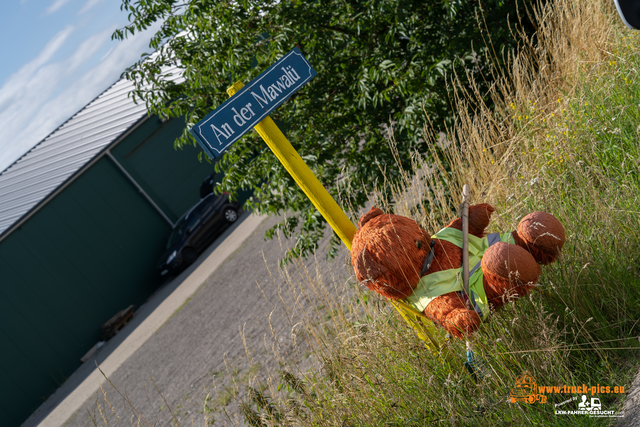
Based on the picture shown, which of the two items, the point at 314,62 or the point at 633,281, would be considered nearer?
the point at 633,281

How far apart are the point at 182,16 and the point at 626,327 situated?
4227mm

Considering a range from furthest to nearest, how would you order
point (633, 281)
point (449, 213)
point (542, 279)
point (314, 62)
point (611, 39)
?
point (314, 62) → point (611, 39) → point (449, 213) → point (542, 279) → point (633, 281)

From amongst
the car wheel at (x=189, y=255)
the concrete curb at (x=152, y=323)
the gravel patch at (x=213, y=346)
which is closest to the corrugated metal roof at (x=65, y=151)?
the car wheel at (x=189, y=255)

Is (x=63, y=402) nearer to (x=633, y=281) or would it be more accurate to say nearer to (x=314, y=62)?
(x=314, y=62)

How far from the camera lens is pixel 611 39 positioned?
388 centimetres

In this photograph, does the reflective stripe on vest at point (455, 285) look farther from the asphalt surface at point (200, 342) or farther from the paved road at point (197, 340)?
the paved road at point (197, 340)

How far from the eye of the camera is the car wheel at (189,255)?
487 inches

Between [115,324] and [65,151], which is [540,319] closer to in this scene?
[115,324]

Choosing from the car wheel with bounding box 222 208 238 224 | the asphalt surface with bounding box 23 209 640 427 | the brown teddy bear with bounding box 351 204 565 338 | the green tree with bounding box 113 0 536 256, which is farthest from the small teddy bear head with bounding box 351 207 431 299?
the car wheel with bounding box 222 208 238 224

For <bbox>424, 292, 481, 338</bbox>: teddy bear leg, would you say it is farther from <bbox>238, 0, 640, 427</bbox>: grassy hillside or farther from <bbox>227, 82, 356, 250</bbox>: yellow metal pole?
<bbox>227, 82, 356, 250</bbox>: yellow metal pole

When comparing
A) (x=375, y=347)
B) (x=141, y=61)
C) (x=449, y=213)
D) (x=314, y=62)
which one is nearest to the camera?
(x=375, y=347)

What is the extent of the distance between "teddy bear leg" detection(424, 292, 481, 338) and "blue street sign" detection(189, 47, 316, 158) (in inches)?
45.8

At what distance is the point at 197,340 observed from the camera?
7641 mm

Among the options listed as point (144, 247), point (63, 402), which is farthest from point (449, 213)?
point (144, 247)
